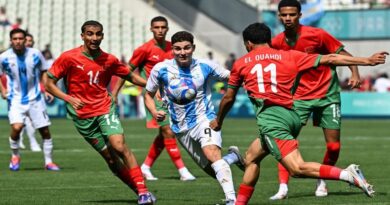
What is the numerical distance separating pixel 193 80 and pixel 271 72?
1.93m

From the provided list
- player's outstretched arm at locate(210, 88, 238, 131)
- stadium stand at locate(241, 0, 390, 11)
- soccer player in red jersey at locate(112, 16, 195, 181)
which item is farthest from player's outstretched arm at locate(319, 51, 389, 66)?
stadium stand at locate(241, 0, 390, 11)

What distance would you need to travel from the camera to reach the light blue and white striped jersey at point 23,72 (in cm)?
1811

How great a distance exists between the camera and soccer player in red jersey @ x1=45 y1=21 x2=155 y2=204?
494 inches

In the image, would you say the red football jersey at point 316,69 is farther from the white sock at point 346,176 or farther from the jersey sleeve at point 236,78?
the white sock at point 346,176

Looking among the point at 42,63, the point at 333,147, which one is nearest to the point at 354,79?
the point at 333,147

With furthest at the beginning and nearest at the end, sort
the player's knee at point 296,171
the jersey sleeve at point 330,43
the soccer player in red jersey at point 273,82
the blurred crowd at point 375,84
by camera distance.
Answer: the blurred crowd at point 375,84
the jersey sleeve at point 330,43
the soccer player in red jersey at point 273,82
the player's knee at point 296,171

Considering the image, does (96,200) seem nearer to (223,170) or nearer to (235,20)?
(223,170)

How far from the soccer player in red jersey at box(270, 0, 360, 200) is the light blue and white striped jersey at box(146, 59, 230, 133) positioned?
926mm

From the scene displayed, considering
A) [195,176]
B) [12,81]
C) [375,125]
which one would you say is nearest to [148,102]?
[195,176]

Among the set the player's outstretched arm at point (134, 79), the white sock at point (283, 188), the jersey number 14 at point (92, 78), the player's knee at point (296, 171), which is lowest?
the white sock at point (283, 188)

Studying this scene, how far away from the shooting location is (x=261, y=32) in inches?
426

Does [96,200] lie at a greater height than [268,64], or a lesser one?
lesser

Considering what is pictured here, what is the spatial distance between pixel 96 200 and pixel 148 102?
1.36 metres

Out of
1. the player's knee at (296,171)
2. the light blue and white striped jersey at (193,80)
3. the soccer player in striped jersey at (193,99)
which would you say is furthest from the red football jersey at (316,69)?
the player's knee at (296,171)
